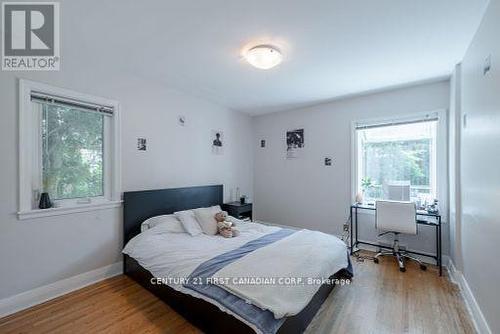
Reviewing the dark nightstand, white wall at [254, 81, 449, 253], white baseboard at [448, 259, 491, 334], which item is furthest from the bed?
white wall at [254, 81, 449, 253]

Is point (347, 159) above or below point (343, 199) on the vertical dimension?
above

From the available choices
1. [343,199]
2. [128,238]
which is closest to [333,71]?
[343,199]

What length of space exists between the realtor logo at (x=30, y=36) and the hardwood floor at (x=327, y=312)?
7.34ft

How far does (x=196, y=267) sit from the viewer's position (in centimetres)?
192

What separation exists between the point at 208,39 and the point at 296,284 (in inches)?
86.7

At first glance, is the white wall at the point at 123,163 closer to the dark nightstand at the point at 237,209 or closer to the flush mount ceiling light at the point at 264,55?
the dark nightstand at the point at 237,209

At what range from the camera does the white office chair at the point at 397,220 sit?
2877 millimetres

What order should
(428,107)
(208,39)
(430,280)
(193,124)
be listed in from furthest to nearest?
(193,124) → (428,107) → (430,280) → (208,39)

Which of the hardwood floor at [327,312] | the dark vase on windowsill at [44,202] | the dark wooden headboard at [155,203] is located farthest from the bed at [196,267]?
the dark vase on windowsill at [44,202]

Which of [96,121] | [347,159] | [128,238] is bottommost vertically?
[128,238]

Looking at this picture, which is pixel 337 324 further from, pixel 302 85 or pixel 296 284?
pixel 302 85

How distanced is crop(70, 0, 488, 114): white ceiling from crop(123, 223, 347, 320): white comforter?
195cm

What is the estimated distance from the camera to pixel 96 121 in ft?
8.82

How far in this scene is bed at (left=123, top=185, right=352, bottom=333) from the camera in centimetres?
159
